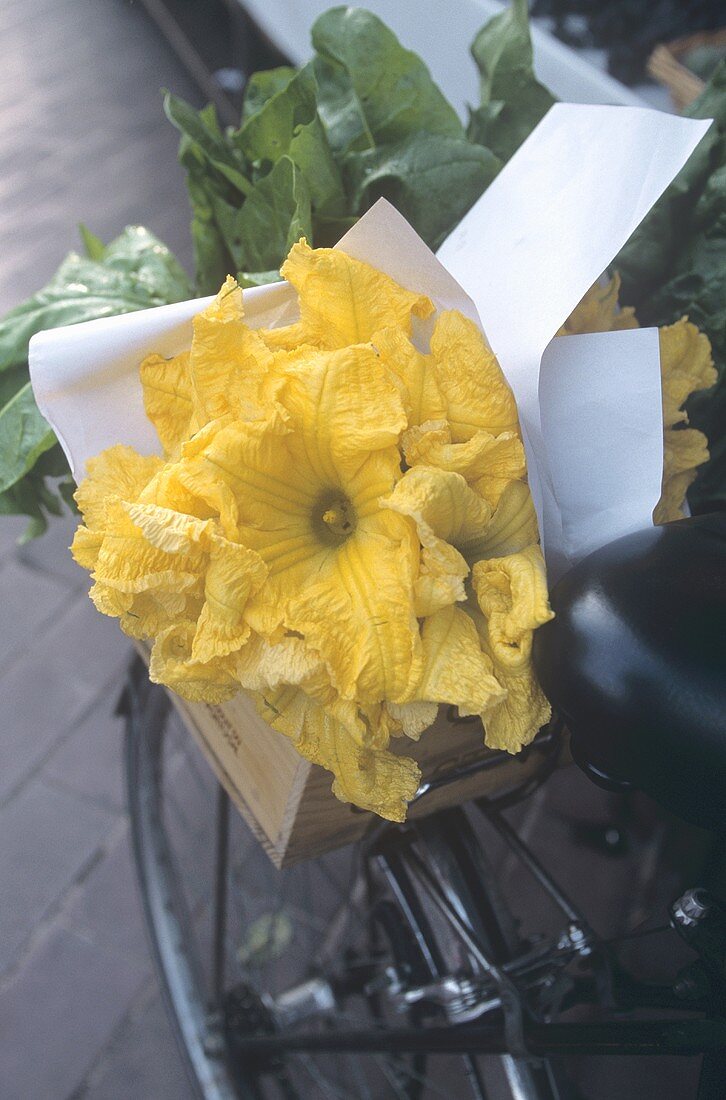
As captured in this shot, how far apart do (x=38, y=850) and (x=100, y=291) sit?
1576mm

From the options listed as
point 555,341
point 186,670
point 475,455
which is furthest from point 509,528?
point 186,670

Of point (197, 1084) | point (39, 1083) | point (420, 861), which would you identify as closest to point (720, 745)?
point (420, 861)

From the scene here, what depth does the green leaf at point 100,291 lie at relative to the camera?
1168mm

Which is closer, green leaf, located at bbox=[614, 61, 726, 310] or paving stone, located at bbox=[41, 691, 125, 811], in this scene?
green leaf, located at bbox=[614, 61, 726, 310]

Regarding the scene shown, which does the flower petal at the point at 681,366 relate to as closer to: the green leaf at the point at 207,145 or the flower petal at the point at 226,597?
the flower petal at the point at 226,597

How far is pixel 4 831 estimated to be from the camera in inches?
93.4

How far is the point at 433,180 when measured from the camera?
110 centimetres

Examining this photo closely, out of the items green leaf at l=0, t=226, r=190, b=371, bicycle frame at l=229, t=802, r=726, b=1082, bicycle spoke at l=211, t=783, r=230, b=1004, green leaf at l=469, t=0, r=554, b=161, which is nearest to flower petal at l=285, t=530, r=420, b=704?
bicycle frame at l=229, t=802, r=726, b=1082

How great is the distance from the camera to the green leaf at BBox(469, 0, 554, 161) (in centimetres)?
123

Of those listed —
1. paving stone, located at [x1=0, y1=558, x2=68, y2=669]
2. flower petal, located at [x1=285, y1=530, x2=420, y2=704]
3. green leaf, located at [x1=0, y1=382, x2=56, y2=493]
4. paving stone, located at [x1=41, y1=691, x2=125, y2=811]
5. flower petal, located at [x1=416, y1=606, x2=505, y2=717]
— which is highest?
green leaf, located at [x1=0, y1=382, x2=56, y2=493]

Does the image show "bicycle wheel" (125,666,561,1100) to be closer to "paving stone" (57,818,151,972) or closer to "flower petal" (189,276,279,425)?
"paving stone" (57,818,151,972)

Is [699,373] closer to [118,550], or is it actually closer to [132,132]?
[118,550]

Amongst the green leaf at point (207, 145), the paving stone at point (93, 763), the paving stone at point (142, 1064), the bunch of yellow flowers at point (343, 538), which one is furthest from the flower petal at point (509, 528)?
the paving stone at point (93, 763)

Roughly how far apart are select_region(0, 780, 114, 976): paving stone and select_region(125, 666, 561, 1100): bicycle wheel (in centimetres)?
22
